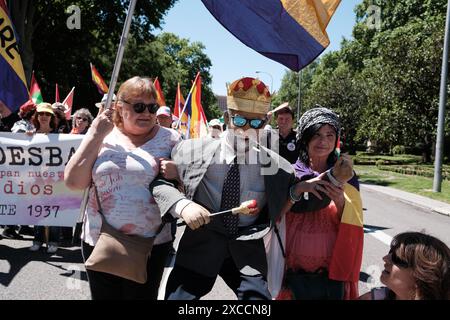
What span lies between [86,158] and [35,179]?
370 cm

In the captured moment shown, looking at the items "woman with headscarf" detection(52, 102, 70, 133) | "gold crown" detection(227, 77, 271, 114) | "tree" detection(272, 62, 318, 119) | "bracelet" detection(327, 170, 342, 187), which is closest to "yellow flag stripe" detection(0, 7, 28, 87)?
"woman with headscarf" detection(52, 102, 70, 133)

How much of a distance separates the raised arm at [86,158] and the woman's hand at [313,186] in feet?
3.65

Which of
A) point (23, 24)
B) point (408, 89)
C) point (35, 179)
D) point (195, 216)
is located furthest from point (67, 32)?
point (195, 216)

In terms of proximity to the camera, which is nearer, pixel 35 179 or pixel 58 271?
pixel 58 271

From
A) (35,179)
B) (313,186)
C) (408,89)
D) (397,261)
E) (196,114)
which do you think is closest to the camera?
(397,261)

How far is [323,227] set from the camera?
2.67m

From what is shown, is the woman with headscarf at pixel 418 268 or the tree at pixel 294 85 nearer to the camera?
the woman with headscarf at pixel 418 268

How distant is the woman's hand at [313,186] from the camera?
251 cm

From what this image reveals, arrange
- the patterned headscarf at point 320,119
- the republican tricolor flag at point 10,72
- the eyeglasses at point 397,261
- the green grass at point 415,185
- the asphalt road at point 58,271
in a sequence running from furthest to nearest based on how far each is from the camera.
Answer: the green grass at point 415,185 → the asphalt road at point 58,271 → the republican tricolor flag at point 10,72 → the patterned headscarf at point 320,119 → the eyeglasses at point 397,261

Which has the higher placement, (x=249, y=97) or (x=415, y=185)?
(x=249, y=97)

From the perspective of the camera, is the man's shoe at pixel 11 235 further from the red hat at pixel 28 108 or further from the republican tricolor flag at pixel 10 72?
the republican tricolor flag at pixel 10 72

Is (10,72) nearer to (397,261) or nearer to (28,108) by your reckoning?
(28,108)

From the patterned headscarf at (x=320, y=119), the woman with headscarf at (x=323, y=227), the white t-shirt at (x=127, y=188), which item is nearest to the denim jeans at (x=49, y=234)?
the white t-shirt at (x=127, y=188)

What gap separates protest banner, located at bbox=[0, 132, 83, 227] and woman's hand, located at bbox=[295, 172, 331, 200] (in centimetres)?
391
